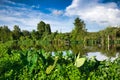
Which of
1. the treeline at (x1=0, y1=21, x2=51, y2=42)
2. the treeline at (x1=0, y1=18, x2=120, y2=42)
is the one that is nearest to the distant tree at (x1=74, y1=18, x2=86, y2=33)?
the treeline at (x1=0, y1=18, x2=120, y2=42)

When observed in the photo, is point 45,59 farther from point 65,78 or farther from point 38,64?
point 65,78

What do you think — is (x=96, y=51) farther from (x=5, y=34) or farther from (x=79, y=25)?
(x=5, y=34)

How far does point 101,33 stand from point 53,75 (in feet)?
233

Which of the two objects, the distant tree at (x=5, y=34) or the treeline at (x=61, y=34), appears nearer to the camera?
the treeline at (x=61, y=34)

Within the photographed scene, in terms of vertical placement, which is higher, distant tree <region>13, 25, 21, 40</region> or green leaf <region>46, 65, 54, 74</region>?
distant tree <region>13, 25, 21, 40</region>

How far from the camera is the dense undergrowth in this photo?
5266 millimetres

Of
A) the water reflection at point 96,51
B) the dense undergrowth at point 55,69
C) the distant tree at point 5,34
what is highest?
the distant tree at point 5,34

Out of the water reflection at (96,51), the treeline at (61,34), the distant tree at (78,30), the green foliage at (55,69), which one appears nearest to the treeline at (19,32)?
the treeline at (61,34)

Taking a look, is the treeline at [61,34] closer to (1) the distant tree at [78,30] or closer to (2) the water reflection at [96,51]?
(1) the distant tree at [78,30]

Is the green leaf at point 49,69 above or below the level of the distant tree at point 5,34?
below

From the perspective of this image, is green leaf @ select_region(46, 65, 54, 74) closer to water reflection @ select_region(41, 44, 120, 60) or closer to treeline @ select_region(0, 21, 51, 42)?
water reflection @ select_region(41, 44, 120, 60)

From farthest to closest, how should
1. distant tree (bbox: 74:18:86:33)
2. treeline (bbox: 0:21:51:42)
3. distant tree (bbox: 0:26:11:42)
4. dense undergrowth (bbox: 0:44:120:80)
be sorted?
treeline (bbox: 0:21:51:42), distant tree (bbox: 0:26:11:42), distant tree (bbox: 74:18:86:33), dense undergrowth (bbox: 0:44:120:80)

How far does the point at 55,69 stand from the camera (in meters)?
5.59

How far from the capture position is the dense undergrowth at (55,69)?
5.27m
